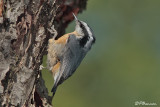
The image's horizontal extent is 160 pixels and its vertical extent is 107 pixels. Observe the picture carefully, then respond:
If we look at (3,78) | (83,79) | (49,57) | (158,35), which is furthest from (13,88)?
(158,35)

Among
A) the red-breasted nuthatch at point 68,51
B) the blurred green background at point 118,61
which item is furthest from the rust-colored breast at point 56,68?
the blurred green background at point 118,61

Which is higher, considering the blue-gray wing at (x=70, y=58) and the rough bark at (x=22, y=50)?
the rough bark at (x=22, y=50)

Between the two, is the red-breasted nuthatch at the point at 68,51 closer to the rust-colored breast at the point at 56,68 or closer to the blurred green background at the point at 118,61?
the rust-colored breast at the point at 56,68

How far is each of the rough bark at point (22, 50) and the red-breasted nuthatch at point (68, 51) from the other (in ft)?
2.54

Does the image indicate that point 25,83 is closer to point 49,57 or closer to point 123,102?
point 49,57

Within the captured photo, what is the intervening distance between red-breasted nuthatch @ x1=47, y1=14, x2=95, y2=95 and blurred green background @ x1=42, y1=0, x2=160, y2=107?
933 mm

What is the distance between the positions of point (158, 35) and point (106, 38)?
3.01ft

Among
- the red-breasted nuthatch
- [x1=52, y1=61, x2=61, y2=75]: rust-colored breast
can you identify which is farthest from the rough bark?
[x1=52, y1=61, x2=61, y2=75]: rust-colored breast

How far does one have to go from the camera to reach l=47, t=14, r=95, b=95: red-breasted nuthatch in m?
5.19

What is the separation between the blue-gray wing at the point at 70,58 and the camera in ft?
17.0

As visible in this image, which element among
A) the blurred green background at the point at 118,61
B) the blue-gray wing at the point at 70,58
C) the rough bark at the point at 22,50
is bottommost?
the blurred green background at the point at 118,61

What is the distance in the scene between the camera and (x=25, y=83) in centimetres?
396

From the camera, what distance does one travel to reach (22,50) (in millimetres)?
3979

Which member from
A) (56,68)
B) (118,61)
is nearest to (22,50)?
(56,68)
